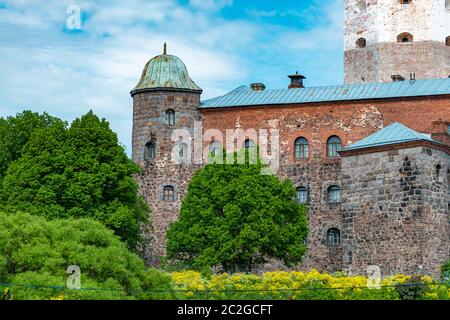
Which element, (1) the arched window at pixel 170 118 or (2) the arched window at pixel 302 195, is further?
(1) the arched window at pixel 170 118

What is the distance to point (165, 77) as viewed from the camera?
6084 centimetres

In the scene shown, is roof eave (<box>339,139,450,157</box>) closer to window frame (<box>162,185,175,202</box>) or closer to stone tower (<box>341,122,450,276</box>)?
stone tower (<box>341,122,450,276</box>)

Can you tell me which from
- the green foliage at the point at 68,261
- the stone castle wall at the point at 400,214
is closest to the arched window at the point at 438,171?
the stone castle wall at the point at 400,214

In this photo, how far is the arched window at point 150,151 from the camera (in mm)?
60250

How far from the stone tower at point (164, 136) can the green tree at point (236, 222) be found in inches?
144

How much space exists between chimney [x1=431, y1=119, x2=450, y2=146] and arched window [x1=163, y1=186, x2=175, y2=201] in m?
13.3

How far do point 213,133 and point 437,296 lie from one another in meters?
22.2

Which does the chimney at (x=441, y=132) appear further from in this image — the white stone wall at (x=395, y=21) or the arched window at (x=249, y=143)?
the white stone wall at (x=395, y=21)

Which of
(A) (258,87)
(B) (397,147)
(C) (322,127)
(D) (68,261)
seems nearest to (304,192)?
(C) (322,127)

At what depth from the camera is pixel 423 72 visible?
69438mm

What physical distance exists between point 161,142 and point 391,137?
12.9 meters

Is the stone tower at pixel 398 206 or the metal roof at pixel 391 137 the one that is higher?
the metal roof at pixel 391 137

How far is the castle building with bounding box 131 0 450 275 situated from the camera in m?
51.8
